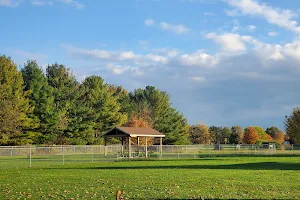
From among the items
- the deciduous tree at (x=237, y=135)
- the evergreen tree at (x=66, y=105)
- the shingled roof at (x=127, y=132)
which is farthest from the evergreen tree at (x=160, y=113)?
the shingled roof at (x=127, y=132)

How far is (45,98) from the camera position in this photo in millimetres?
68688

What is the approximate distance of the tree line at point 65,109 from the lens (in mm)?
62875

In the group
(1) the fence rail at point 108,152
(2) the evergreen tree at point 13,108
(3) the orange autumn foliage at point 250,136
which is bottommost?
(1) the fence rail at point 108,152

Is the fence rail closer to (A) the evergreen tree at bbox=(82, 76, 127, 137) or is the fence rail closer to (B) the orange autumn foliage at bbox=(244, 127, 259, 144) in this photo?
(A) the evergreen tree at bbox=(82, 76, 127, 137)

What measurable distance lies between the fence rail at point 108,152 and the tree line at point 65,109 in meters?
8.10

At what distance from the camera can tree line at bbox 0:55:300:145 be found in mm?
62875

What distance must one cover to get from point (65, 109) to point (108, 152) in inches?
772

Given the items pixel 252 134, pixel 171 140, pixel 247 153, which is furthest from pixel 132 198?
pixel 252 134

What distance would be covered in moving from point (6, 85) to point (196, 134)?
69.4 m

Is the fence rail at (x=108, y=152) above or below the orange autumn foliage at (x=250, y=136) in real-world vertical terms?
below

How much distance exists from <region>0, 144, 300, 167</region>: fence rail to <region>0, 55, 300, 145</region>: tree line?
26.6 ft

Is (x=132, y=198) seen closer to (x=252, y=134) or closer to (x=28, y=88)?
(x=28, y=88)

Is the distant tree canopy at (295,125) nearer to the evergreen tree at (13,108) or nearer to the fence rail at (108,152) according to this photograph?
the fence rail at (108,152)

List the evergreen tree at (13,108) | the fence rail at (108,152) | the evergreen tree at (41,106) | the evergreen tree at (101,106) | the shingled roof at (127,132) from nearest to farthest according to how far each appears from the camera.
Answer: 1. the fence rail at (108,152)
2. the shingled roof at (127,132)
3. the evergreen tree at (13,108)
4. the evergreen tree at (41,106)
5. the evergreen tree at (101,106)
